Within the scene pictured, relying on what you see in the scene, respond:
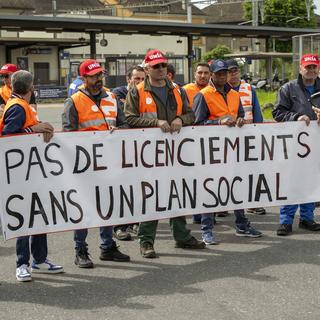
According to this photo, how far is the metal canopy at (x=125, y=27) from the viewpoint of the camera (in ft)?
106

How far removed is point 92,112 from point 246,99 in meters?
2.98

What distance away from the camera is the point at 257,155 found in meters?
7.25

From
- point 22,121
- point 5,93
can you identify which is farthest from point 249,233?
point 5,93

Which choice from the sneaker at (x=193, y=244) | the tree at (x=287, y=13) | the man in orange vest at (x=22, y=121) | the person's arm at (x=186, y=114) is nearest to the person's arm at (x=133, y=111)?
the person's arm at (x=186, y=114)

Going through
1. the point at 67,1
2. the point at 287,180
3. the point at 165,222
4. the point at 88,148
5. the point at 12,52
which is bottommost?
the point at 165,222

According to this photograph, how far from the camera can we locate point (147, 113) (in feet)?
22.6

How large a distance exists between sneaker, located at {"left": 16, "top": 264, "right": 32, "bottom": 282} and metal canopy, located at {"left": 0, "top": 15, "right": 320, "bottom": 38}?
86.2 ft

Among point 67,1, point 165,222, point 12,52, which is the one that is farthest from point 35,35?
point 165,222

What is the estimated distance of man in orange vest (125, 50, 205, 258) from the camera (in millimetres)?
6785

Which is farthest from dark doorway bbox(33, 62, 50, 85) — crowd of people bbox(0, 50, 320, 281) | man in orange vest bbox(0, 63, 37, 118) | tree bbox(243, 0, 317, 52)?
crowd of people bbox(0, 50, 320, 281)

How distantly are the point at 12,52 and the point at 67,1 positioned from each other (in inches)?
1197

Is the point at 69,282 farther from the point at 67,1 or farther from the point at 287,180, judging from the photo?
the point at 67,1

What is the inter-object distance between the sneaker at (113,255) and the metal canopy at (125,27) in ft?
84.7

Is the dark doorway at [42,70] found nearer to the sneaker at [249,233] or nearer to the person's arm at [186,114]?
the sneaker at [249,233]
